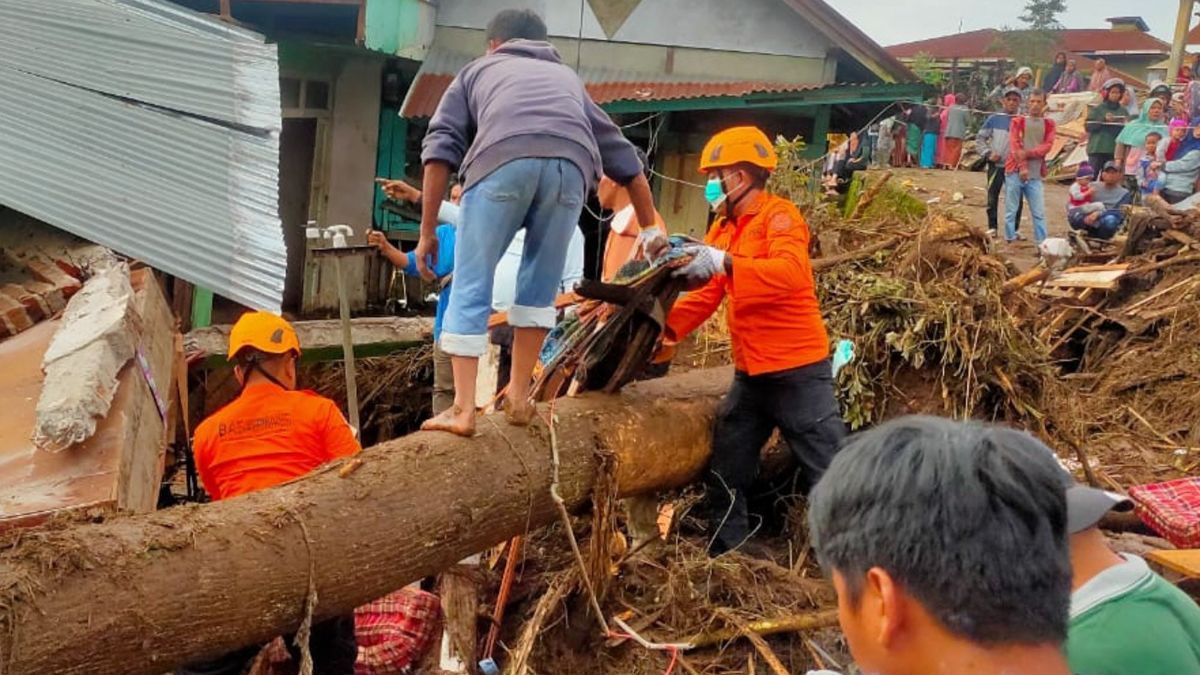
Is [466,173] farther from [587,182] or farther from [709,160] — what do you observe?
[709,160]

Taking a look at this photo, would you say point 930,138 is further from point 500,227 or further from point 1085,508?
point 1085,508

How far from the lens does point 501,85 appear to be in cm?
379

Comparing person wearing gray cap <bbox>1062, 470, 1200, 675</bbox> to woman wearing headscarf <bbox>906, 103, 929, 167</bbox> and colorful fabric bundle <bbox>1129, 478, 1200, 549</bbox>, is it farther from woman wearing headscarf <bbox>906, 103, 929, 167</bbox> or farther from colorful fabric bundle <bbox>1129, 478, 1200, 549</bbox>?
woman wearing headscarf <bbox>906, 103, 929, 167</bbox>

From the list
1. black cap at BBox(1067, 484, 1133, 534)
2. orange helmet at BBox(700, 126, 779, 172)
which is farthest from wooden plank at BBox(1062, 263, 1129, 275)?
black cap at BBox(1067, 484, 1133, 534)

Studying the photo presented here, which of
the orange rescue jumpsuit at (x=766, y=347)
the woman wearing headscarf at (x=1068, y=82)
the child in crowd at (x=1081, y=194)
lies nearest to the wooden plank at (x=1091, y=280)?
the child in crowd at (x=1081, y=194)

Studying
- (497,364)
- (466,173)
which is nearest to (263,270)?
(466,173)

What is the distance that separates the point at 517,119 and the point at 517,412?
1111 mm

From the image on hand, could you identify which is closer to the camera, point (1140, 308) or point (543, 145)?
point (543, 145)

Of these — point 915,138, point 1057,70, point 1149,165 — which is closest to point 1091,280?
point 1149,165

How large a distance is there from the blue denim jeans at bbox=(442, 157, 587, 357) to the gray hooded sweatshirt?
5 centimetres

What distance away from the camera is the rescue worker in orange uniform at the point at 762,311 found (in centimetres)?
446

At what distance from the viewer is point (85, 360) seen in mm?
3742

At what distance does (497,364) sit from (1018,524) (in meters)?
4.50

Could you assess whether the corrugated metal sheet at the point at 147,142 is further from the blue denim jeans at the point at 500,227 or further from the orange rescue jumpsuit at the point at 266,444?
the blue denim jeans at the point at 500,227
